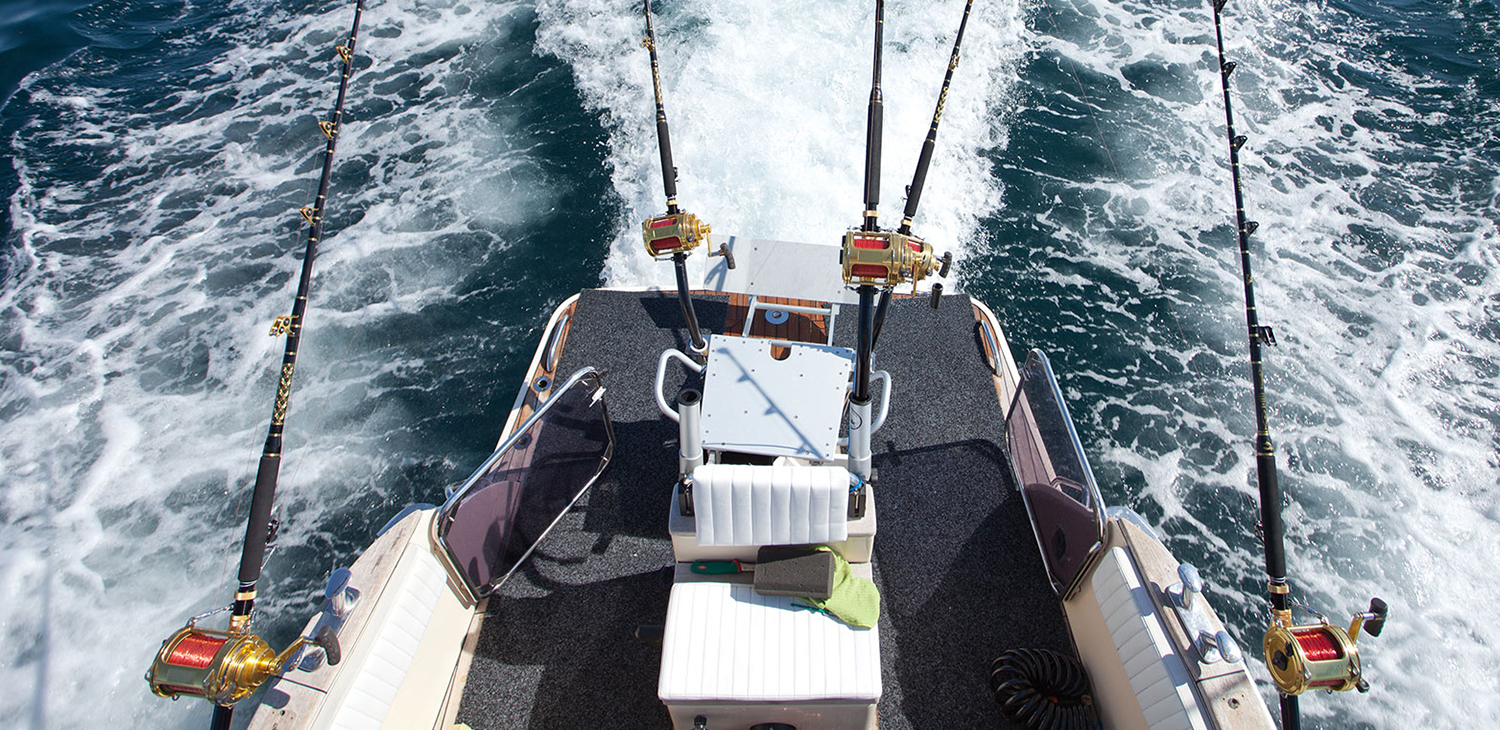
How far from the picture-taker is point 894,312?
5.97 meters

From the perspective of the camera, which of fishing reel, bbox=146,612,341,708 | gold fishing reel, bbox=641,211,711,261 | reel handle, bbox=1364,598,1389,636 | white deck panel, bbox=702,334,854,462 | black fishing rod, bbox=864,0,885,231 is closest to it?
fishing reel, bbox=146,612,341,708

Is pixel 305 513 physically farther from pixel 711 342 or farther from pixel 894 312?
pixel 894 312

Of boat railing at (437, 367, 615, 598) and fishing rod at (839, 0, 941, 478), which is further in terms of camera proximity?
boat railing at (437, 367, 615, 598)

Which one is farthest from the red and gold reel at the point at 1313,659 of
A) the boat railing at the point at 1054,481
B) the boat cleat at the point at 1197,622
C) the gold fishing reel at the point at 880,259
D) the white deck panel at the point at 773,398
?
the white deck panel at the point at 773,398

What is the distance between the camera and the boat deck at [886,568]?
3.96m

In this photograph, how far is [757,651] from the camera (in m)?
3.35

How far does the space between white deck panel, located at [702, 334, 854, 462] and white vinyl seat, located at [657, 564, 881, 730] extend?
0.92 metres

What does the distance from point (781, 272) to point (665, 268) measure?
2339 millimetres

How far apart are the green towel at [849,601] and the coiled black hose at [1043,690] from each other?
0.93 m

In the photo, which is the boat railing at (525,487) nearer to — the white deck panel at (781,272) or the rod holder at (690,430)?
the rod holder at (690,430)

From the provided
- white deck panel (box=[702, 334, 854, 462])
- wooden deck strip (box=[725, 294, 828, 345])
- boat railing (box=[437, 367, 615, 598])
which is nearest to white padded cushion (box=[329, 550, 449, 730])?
boat railing (box=[437, 367, 615, 598])

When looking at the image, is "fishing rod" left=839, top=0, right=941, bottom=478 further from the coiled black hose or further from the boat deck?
the coiled black hose

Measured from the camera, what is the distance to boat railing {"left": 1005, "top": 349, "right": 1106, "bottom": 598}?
149 inches

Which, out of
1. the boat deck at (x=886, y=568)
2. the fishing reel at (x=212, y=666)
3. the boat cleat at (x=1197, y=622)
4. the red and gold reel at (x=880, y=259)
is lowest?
the boat deck at (x=886, y=568)
